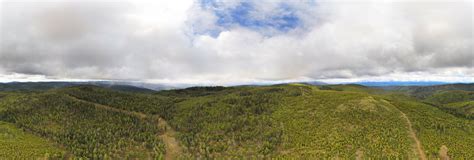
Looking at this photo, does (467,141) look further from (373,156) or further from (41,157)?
(41,157)

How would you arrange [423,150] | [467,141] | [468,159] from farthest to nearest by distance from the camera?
1. [467,141]
2. [423,150]
3. [468,159]

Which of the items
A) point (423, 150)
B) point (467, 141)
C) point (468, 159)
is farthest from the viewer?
point (467, 141)

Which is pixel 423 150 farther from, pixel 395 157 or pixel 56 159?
pixel 56 159

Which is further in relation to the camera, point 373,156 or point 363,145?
point 363,145

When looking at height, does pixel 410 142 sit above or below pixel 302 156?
above

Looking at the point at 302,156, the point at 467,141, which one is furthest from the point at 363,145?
the point at 467,141

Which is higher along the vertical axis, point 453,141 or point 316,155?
point 453,141

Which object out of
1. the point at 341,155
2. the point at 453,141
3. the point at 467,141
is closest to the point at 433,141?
the point at 453,141

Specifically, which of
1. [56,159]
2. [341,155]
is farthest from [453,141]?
[56,159]

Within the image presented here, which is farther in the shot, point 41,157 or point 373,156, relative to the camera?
point 41,157
